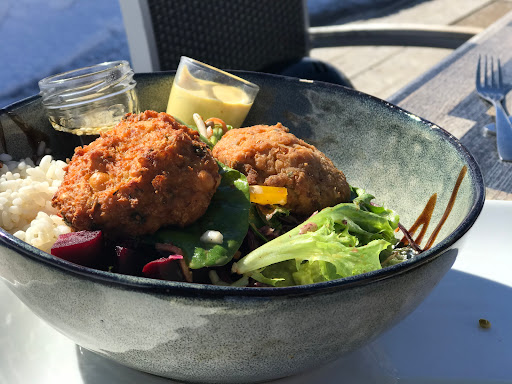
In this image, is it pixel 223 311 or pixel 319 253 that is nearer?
pixel 223 311

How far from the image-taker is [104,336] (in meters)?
0.84

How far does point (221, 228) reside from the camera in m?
1.03

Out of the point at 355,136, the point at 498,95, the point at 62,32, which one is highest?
the point at 355,136

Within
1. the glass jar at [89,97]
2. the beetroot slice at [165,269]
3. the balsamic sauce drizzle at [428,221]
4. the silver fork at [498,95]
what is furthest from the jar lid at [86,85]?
the silver fork at [498,95]

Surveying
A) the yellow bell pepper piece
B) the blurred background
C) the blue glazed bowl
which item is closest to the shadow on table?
the blue glazed bowl

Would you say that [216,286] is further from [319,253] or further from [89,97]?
[89,97]

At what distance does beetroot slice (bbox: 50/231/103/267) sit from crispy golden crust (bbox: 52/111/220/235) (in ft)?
0.13

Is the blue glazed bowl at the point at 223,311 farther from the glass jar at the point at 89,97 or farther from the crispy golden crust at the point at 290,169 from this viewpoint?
the glass jar at the point at 89,97

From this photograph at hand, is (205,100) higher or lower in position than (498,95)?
higher

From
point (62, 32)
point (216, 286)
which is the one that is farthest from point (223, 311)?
point (62, 32)

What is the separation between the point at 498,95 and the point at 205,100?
1.06 m

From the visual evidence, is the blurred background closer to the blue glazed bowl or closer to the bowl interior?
the bowl interior

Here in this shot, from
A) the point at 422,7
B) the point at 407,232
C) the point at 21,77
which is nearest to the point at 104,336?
the point at 407,232

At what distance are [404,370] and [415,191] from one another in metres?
0.45
